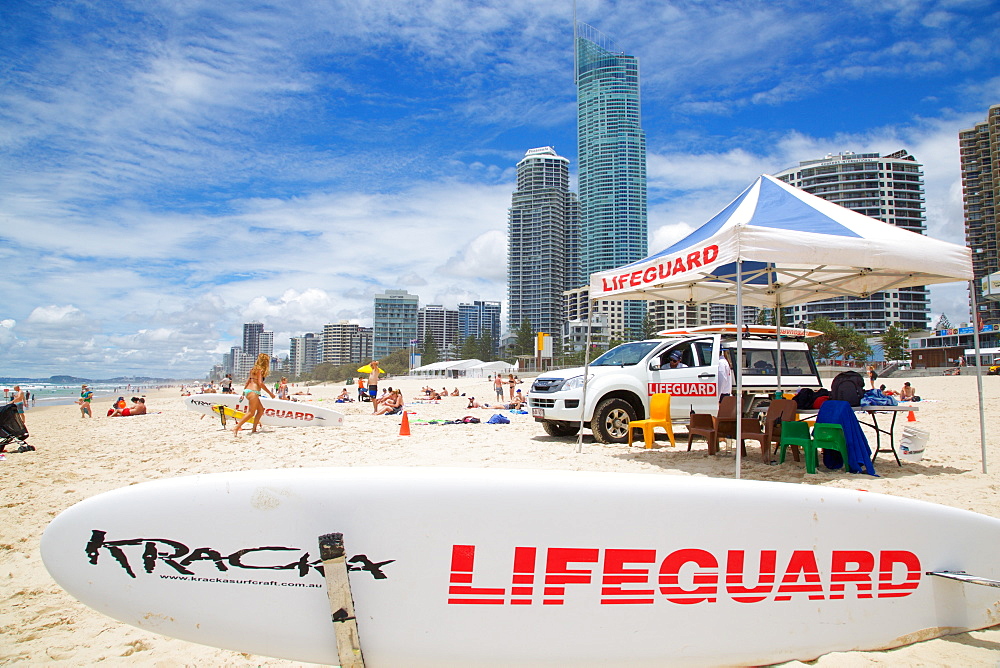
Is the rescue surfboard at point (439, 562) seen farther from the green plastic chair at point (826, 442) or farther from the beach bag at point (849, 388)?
the beach bag at point (849, 388)

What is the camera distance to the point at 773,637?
225cm

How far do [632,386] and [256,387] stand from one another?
7111 mm

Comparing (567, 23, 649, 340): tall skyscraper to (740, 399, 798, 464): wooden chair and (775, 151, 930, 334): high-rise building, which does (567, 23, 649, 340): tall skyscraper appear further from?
(740, 399, 798, 464): wooden chair

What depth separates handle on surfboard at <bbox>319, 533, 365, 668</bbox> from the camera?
2004 millimetres

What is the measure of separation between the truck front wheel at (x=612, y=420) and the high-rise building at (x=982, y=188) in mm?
112218

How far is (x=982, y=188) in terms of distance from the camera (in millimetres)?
95562

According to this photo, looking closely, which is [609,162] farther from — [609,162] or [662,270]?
[662,270]

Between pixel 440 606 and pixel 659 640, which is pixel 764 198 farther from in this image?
pixel 440 606

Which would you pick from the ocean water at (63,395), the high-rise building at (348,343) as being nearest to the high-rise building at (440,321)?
the high-rise building at (348,343)

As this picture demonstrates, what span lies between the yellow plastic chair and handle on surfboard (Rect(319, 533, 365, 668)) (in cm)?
603

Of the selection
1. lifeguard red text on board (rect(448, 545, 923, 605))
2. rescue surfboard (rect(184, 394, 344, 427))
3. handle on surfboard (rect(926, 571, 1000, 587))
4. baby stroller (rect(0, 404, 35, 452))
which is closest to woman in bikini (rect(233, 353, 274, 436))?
rescue surfboard (rect(184, 394, 344, 427))

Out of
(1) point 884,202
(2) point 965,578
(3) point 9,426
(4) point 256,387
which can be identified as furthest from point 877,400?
(1) point 884,202

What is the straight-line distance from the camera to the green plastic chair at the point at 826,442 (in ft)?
19.1

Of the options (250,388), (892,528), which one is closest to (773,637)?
(892,528)
